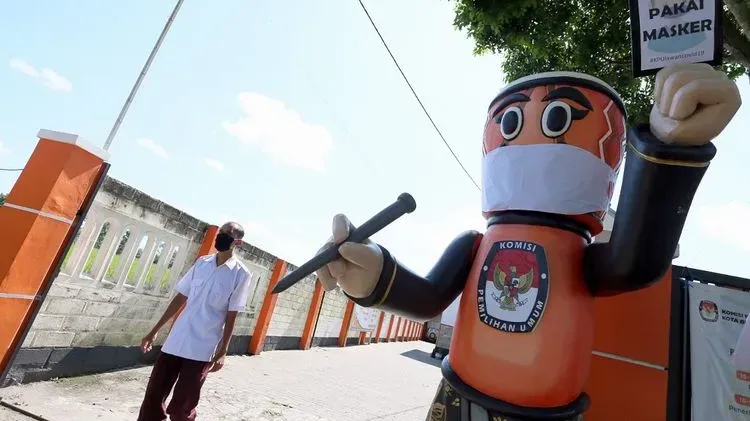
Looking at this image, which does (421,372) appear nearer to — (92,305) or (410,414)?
(410,414)

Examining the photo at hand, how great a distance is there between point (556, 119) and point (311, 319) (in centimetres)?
811

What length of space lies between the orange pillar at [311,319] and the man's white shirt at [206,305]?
6.01 m

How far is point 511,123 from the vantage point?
1639 mm

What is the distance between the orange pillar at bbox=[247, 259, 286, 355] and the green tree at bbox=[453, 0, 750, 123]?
4.33m

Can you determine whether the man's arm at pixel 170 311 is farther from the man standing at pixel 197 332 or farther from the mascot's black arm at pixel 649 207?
the mascot's black arm at pixel 649 207

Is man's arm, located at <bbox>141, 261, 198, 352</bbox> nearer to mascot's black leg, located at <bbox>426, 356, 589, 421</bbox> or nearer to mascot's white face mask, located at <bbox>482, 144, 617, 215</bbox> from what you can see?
mascot's black leg, located at <bbox>426, 356, 589, 421</bbox>

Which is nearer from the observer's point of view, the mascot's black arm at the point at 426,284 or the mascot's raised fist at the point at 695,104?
the mascot's raised fist at the point at 695,104

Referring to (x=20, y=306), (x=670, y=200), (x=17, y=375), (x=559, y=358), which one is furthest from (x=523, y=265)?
(x=17, y=375)

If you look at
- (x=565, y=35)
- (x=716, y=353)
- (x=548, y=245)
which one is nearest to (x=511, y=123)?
(x=548, y=245)

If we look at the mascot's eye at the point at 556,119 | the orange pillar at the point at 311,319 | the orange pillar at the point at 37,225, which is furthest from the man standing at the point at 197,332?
the orange pillar at the point at 311,319

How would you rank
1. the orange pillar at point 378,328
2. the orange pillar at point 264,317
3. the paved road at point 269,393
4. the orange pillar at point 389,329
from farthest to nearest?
the orange pillar at point 389,329 → the orange pillar at point 378,328 → the orange pillar at point 264,317 → the paved road at point 269,393

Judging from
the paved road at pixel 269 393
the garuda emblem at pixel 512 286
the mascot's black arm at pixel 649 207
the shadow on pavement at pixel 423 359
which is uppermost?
the mascot's black arm at pixel 649 207

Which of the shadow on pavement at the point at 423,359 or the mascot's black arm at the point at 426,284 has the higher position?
the mascot's black arm at the point at 426,284

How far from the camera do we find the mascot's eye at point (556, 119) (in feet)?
5.08
